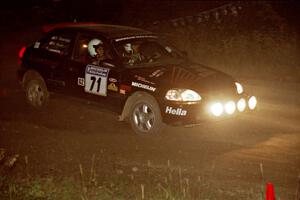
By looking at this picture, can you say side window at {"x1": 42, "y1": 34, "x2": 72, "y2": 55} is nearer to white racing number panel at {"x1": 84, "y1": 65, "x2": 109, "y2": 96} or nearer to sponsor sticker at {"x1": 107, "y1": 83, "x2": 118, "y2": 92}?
white racing number panel at {"x1": 84, "y1": 65, "x2": 109, "y2": 96}

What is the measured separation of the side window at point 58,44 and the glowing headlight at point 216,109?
111 inches

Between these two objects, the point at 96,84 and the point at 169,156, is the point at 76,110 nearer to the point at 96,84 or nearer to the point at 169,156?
the point at 96,84

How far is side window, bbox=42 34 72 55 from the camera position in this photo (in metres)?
10.1

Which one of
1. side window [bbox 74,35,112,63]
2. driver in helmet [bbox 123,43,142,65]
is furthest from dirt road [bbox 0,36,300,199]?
driver in helmet [bbox 123,43,142,65]

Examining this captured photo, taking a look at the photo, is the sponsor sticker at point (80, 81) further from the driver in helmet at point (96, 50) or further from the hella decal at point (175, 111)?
the hella decal at point (175, 111)

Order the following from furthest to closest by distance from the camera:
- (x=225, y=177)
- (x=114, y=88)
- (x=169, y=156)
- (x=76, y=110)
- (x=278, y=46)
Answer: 1. (x=278, y=46)
2. (x=76, y=110)
3. (x=114, y=88)
4. (x=169, y=156)
5. (x=225, y=177)

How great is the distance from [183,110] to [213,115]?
18.4 inches

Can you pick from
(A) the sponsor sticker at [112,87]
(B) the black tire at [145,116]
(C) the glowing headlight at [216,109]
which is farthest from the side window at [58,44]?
(C) the glowing headlight at [216,109]

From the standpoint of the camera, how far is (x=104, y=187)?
6.66 metres

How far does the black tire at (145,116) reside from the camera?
8.91 m

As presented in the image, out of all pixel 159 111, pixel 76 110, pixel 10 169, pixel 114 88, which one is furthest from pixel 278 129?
pixel 10 169

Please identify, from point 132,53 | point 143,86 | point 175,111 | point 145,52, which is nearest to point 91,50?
point 132,53

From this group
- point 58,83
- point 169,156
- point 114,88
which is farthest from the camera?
point 58,83

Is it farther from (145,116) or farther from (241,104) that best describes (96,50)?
(241,104)
